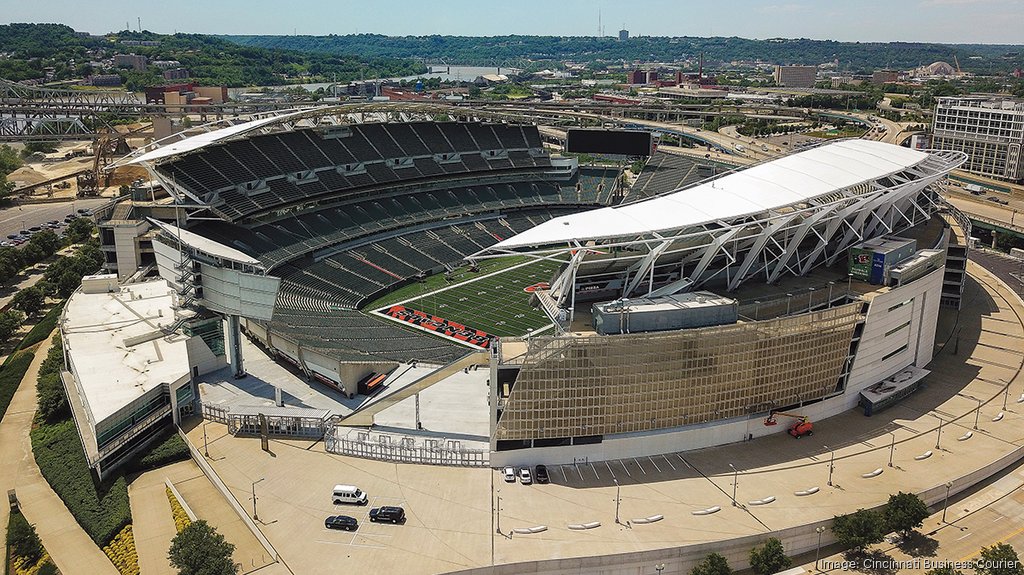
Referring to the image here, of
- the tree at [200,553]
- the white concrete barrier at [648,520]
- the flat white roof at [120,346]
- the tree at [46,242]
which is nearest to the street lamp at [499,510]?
the white concrete barrier at [648,520]

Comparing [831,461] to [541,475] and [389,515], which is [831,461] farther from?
[389,515]

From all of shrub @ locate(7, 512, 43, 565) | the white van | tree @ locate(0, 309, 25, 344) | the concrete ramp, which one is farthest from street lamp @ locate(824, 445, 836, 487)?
tree @ locate(0, 309, 25, 344)

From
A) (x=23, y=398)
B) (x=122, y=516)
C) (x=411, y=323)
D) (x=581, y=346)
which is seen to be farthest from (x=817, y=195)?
(x=23, y=398)

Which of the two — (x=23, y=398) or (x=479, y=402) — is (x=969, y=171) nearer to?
(x=479, y=402)

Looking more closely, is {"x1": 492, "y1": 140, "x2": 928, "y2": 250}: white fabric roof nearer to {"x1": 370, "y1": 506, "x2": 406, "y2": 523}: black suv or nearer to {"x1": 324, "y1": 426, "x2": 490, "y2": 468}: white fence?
{"x1": 324, "y1": 426, "x2": 490, "y2": 468}: white fence

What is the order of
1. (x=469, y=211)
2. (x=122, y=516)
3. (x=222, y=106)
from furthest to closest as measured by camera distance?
1. (x=222, y=106)
2. (x=469, y=211)
3. (x=122, y=516)

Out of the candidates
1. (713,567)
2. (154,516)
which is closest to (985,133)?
(713,567)
